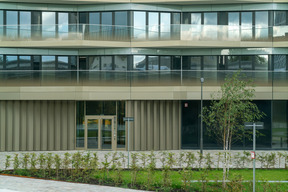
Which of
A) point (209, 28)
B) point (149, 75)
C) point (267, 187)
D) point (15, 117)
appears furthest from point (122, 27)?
point (267, 187)

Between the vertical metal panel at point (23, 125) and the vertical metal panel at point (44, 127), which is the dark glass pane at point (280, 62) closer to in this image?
the vertical metal panel at point (44, 127)

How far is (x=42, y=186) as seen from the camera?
697 inches

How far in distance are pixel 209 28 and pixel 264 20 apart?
4.29 meters

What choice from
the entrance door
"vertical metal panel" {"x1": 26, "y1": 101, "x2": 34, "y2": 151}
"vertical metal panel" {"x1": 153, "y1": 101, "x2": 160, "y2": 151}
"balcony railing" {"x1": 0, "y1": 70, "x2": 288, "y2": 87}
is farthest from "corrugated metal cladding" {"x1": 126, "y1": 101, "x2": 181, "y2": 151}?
"vertical metal panel" {"x1": 26, "y1": 101, "x2": 34, "y2": 151}

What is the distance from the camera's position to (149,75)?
101ft

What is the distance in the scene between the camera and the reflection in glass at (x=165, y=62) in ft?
106

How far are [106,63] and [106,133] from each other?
4.76 metres

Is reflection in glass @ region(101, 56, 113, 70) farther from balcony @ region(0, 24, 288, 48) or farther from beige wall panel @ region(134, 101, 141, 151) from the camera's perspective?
beige wall panel @ region(134, 101, 141, 151)

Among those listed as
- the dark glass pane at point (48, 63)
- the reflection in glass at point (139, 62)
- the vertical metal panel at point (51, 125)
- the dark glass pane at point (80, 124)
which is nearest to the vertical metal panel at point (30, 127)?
the vertical metal panel at point (51, 125)

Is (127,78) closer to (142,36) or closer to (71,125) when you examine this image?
(142,36)

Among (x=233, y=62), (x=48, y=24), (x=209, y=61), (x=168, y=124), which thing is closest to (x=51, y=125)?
(x=48, y=24)

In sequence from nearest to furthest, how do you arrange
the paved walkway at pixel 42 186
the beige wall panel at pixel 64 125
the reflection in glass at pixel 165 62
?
the paved walkway at pixel 42 186 → the beige wall panel at pixel 64 125 → the reflection in glass at pixel 165 62

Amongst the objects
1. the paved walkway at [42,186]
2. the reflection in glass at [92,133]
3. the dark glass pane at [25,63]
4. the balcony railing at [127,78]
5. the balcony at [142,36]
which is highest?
the balcony at [142,36]

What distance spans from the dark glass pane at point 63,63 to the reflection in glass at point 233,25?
1107cm
